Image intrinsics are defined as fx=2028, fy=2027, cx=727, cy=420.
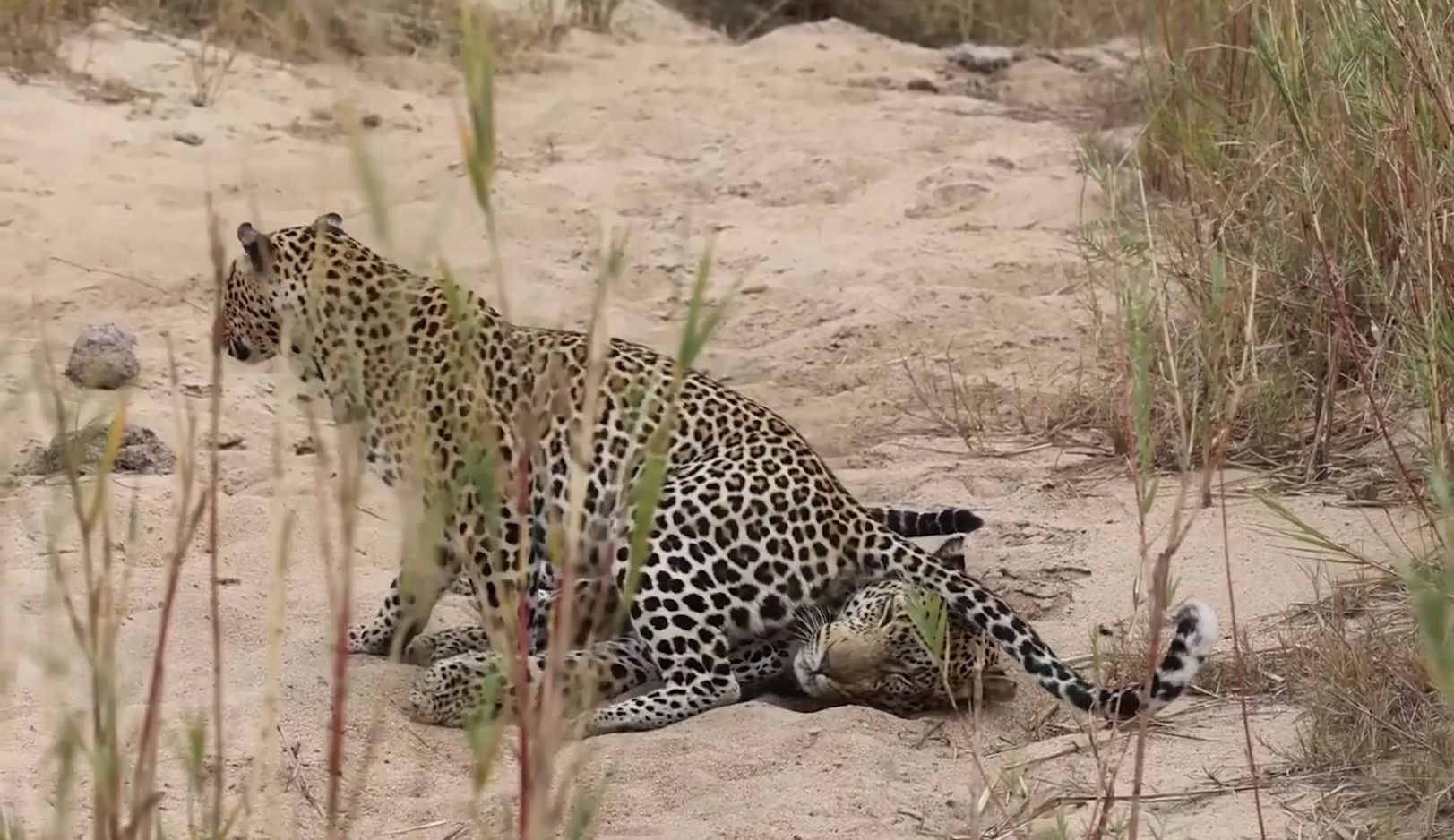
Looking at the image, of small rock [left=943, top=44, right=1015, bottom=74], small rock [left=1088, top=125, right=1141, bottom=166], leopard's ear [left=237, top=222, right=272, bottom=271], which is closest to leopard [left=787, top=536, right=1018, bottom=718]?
leopard's ear [left=237, top=222, right=272, bottom=271]

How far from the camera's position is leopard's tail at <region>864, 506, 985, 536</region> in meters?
4.48

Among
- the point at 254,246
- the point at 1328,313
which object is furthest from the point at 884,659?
the point at 254,246

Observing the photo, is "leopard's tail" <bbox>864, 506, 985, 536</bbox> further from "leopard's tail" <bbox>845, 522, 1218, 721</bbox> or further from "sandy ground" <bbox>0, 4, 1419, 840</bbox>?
"sandy ground" <bbox>0, 4, 1419, 840</bbox>

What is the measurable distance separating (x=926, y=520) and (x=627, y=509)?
2.69ft

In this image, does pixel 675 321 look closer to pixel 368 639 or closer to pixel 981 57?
pixel 368 639

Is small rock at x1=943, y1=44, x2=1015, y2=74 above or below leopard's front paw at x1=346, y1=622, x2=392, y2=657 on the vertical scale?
above

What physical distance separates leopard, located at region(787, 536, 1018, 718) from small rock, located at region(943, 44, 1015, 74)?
5913 mm

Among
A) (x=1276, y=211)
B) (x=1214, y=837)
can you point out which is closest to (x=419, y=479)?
(x=1214, y=837)

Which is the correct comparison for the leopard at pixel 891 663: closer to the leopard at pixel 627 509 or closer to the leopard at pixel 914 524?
the leopard at pixel 627 509

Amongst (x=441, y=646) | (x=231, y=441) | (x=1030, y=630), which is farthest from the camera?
(x=231, y=441)

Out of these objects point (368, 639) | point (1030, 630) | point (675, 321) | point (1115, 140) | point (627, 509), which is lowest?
point (368, 639)

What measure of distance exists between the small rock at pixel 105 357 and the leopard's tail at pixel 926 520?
2160mm

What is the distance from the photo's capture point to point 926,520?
15.1 ft

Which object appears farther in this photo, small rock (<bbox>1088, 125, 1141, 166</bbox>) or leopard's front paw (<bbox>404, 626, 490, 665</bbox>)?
small rock (<bbox>1088, 125, 1141, 166</bbox>)
